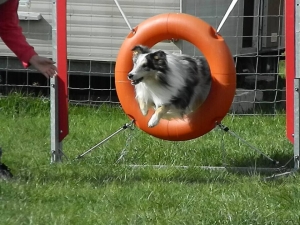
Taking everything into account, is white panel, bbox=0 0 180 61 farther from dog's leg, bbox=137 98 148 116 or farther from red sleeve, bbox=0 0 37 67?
red sleeve, bbox=0 0 37 67

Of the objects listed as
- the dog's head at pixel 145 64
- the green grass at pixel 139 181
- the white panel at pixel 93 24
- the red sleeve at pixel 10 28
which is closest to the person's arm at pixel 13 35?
the red sleeve at pixel 10 28

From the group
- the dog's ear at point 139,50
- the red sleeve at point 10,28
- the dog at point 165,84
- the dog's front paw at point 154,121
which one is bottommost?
the dog's front paw at point 154,121

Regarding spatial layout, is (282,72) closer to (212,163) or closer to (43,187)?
(212,163)

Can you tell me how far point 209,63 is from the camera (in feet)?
18.1

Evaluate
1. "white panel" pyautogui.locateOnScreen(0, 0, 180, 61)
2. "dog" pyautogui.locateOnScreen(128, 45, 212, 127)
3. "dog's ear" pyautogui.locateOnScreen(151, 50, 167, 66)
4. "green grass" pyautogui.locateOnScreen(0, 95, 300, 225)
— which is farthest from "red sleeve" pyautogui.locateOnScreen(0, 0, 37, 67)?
"white panel" pyautogui.locateOnScreen(0, 0, 180, 61)

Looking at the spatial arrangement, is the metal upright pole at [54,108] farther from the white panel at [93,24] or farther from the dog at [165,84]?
the white panel at [93,24]

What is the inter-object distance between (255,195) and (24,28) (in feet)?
15.5

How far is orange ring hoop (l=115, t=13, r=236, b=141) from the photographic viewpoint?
17.9 ft

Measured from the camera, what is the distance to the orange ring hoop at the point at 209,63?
5.45 metres

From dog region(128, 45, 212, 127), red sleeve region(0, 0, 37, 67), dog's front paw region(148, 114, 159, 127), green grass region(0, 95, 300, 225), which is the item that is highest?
red sleeve region(0, 0, 37, 67)

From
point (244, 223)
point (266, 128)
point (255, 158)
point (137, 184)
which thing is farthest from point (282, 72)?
point (244, 223)

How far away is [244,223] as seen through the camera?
390cm

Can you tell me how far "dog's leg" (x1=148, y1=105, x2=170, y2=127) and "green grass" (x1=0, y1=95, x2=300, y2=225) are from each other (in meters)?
0.34

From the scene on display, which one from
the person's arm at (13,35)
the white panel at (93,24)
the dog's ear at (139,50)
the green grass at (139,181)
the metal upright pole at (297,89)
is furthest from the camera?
the white panel at (93,24)
